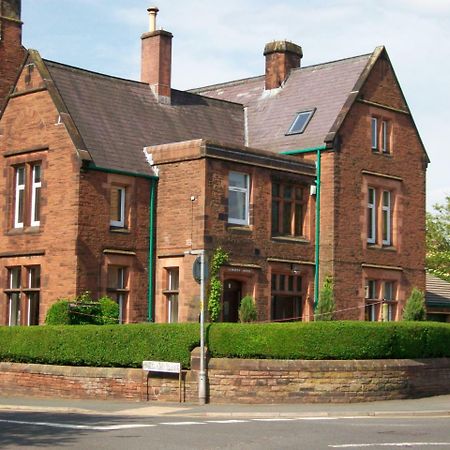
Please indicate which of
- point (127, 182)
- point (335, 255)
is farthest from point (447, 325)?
point (127, 182)

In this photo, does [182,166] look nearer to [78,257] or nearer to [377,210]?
[78,257]

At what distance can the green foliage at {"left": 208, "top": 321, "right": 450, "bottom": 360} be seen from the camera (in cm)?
2658

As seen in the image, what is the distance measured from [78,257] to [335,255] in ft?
28.7

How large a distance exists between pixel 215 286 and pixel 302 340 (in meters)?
5.53

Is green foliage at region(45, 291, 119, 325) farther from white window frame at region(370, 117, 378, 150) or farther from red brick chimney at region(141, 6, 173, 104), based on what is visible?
white window frame at region(370, 117, 378, 150)

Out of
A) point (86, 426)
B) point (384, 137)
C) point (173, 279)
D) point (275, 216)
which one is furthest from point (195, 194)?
point (86, 426)

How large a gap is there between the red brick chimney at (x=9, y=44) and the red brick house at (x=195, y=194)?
323 centimetres

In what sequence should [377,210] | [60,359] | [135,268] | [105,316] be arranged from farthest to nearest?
[377,210], [135,268], [105,316], [60,359]

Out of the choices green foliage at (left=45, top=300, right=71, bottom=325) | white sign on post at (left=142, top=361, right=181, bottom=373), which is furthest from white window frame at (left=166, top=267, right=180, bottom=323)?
white sign on post at (left=142, top=361, right=181, bottom=373)

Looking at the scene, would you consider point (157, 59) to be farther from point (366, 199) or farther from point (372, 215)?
point (372, 215)

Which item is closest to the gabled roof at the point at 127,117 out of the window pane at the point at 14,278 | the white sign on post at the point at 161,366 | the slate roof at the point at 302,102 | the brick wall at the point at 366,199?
the slate roof at the point at 302,102

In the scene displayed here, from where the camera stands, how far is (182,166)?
32.7 meters

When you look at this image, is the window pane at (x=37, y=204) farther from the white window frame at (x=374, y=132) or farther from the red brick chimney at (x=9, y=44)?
the white window frame at (x=374, y=132)

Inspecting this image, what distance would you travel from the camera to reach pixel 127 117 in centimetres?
3534
